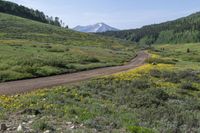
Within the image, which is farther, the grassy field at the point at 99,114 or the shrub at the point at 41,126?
the grassy field at the point at 99,114

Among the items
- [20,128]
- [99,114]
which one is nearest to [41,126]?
[20,128]

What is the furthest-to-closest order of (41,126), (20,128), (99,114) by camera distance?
1. (99,114)
2. (41,126)
3. (20,128)

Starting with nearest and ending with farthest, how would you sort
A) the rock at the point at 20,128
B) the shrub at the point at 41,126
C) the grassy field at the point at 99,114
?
the rock at the point at 20,128, the shrub at the point at 41,126, the grassy field at the point at 99,114

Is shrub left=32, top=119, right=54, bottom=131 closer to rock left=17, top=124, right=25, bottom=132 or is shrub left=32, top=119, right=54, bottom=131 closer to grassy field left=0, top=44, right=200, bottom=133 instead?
grassy field left=0, top=44, right=200, bottom=133

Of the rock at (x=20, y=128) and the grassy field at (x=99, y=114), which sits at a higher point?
the rock at (x=20, y=128)

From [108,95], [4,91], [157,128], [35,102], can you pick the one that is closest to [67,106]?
[35,102]

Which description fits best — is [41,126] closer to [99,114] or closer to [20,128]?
[20,128]

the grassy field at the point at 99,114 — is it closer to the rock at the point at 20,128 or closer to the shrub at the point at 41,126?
the shrub at the point at 41,126

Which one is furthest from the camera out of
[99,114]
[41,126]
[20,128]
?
[99,114]

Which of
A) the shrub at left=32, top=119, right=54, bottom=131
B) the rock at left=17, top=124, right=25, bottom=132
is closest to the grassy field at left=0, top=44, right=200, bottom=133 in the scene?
the shrub at left=32, top=119, right=54, bottom=131

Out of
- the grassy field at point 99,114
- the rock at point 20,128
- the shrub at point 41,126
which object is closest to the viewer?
the rock at point 20,128

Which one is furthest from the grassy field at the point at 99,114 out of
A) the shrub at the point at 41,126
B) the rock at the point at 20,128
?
the rock at the point at 20,128

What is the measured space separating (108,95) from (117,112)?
6.14 m

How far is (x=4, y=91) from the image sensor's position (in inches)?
968
